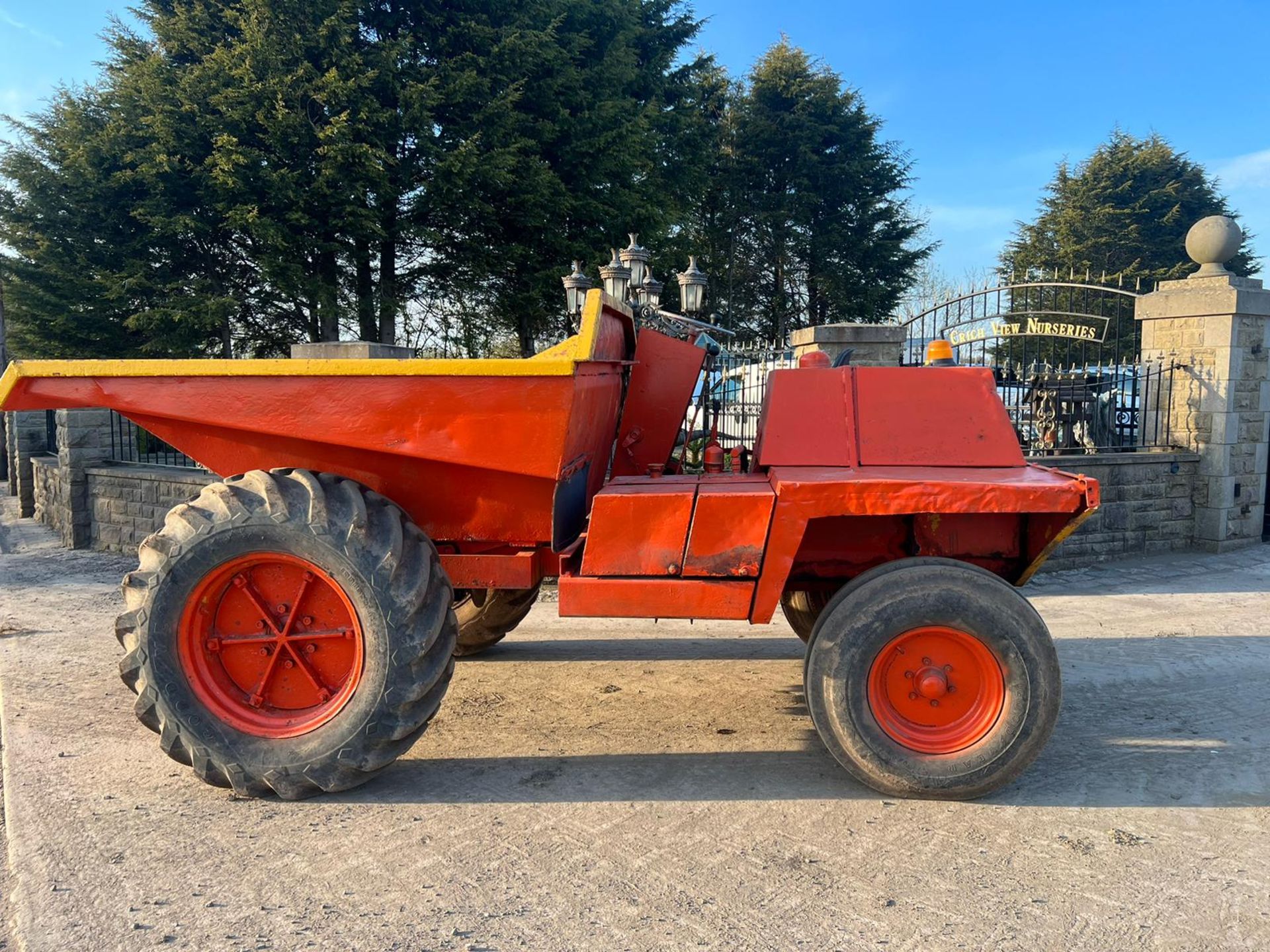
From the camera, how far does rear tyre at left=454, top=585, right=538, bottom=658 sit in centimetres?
477

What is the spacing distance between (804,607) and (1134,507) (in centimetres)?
575

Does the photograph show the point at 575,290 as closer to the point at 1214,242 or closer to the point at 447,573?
the point at 447,573

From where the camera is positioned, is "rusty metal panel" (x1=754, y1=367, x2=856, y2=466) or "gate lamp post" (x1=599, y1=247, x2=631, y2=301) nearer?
"rusty metal panel" (x1=754, y1=367, x2=856, y2=466)

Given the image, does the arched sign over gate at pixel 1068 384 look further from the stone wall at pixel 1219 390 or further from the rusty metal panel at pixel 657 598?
the rusty metal panel at pixel 657 598

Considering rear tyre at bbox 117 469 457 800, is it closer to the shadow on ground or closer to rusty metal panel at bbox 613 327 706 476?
the shadow on ground

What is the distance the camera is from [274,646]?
3414 millimetres

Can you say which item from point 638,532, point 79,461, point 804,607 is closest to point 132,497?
point 79,461

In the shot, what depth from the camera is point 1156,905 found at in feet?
8.68

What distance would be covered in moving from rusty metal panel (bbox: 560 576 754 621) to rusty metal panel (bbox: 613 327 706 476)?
1.18m

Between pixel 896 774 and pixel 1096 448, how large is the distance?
6958 millimetres

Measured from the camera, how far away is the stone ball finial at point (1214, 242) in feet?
27.9

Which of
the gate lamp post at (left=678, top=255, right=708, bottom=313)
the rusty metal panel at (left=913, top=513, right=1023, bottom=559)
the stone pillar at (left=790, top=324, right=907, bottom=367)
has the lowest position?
the rusty metal panel at (left=913, top=513, right=1023, bottom=559)

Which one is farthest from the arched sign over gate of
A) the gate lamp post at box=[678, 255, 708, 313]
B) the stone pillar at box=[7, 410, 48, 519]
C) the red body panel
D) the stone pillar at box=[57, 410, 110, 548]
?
the stone pillar at box=[7, 410, 48, 519]

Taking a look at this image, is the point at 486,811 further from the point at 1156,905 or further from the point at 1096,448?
the point at 1096,448
